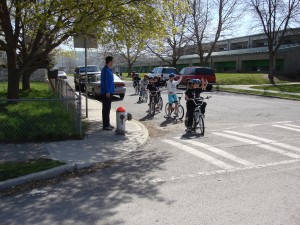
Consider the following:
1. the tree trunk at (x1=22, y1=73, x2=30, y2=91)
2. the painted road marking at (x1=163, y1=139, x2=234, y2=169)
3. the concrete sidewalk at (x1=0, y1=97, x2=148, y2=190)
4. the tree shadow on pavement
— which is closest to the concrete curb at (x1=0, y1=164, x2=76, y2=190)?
the concrete sidewalk at (x1=0, y1=97, x2=148, y2=190)

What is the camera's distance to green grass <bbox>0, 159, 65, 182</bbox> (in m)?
5.96

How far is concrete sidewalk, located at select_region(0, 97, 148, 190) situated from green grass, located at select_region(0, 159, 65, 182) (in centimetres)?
17

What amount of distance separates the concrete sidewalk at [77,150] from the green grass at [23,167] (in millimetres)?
173

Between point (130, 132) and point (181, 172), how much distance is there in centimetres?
397

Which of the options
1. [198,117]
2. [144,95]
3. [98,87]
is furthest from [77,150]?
[98,87]

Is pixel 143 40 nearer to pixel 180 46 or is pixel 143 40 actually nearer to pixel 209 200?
pixel 209 200

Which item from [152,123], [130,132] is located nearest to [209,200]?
[130,132]

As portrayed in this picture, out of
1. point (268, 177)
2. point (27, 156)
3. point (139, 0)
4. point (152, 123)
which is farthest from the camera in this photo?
point (152, 123)

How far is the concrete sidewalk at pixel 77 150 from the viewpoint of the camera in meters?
6.45

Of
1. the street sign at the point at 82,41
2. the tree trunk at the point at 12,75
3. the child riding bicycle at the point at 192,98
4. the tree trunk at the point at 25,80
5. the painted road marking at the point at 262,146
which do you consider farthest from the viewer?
the tree trunk at the point at 25,80

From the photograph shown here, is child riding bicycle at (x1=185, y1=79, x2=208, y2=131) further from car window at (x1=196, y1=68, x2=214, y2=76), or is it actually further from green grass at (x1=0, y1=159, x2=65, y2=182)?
car window at (x1=196, y1=68, x2=214, y2=76)

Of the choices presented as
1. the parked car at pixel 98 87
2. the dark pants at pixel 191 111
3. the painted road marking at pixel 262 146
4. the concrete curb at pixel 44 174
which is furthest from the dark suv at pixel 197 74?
the concrete curb at pixel 44 174

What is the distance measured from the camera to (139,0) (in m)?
11.2

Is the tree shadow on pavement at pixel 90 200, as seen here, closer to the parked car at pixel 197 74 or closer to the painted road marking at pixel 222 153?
the painted road marking at pixel 222 153
